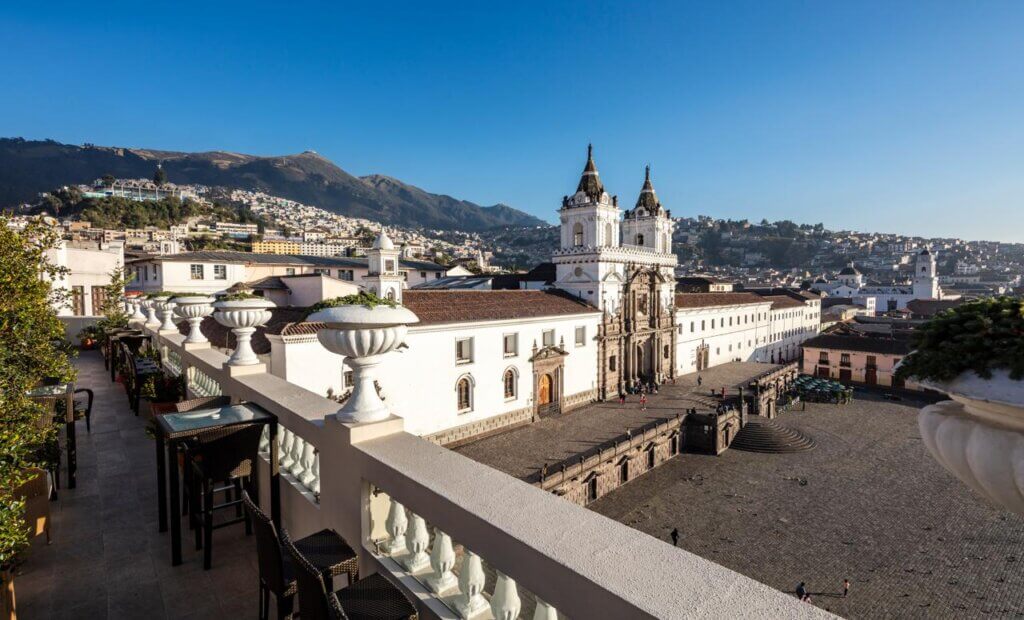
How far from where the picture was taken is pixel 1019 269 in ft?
371

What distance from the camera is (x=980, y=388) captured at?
1922mm

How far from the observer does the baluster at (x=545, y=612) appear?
225 centimetres

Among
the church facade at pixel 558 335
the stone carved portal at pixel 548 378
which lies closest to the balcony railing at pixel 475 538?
the church facade at pixel 558 335

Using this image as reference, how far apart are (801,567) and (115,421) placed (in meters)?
22.1

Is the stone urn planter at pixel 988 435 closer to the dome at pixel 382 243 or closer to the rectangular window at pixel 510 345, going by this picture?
the dome at pixel 382 243

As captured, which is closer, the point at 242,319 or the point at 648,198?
the point at 242,319

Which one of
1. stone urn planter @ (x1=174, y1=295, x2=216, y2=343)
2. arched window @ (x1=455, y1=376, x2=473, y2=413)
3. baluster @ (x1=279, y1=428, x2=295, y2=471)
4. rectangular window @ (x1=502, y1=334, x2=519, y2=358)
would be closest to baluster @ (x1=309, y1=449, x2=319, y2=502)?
baluster @ (x1=279, y1=428, x2=295, y2=471)

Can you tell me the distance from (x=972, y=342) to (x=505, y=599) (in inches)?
95.8

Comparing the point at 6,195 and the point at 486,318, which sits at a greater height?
the point at 6,195

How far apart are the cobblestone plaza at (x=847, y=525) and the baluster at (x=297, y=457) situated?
1860cm

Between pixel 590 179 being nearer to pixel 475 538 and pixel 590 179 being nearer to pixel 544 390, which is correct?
pixel 544 390

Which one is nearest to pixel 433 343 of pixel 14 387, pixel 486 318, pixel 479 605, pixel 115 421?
pixel 486 318

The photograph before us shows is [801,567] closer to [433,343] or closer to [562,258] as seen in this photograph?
[433,343]

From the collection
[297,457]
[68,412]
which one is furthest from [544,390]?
[297,457]
